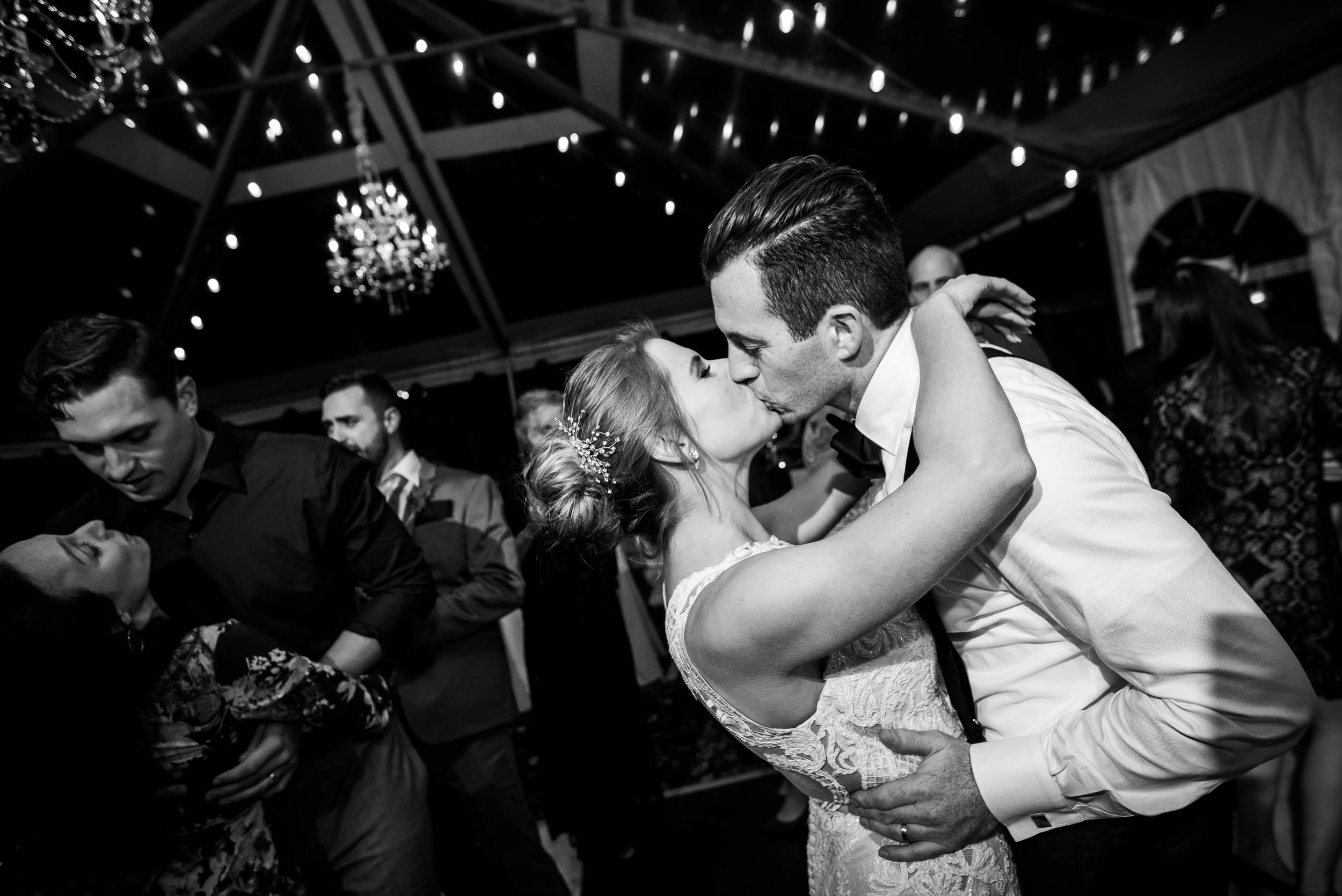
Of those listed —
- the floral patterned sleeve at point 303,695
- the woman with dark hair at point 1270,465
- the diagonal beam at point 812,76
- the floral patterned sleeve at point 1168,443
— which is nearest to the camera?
the floral patterned sleeve at point 303,695

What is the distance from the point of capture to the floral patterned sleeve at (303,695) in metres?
1.73

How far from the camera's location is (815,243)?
140cm

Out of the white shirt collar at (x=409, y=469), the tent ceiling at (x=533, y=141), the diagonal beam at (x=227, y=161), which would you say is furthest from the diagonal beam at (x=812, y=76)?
the white shirt collar at (x=409, y=469)

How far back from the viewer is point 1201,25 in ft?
13.3

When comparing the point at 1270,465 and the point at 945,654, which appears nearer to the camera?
the point at 945,654

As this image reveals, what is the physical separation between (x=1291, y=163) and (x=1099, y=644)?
4657 mm

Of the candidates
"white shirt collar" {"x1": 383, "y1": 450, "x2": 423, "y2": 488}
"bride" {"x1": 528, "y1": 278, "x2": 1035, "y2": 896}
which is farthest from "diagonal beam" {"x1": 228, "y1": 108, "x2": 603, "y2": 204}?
"bride" {"x1": 528, "y1": 278, "x2": 1035, "y2": 896}

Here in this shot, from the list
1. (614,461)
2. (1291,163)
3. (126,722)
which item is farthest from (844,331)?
(1291,163)

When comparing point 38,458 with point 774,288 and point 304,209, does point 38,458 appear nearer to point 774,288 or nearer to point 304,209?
point 304,209

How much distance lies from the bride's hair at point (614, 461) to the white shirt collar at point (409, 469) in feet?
6.61

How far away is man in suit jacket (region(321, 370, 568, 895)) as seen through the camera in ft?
10.1

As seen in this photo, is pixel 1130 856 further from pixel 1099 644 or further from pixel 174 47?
pixel 174 47

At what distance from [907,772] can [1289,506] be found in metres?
2.02

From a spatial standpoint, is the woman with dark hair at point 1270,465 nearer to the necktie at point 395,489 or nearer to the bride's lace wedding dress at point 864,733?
the bride's lace wedding dress at point 864,733
